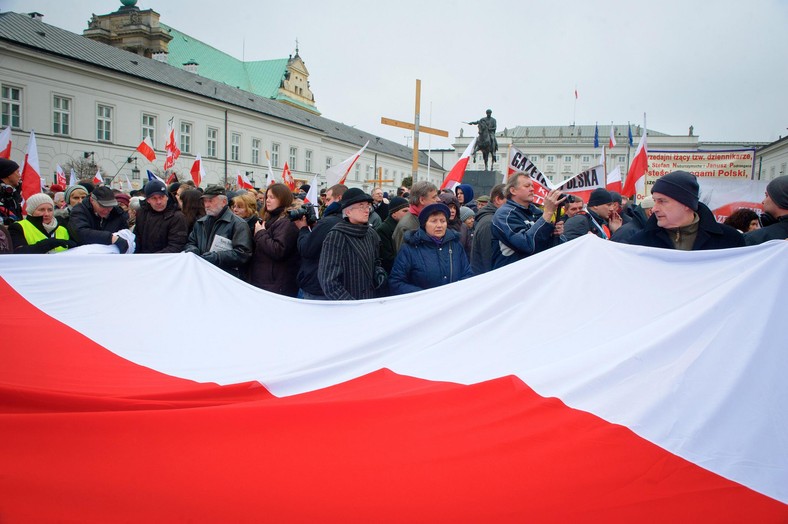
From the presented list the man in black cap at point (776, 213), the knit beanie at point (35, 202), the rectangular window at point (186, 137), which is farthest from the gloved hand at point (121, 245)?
the rectangular window at point (186, 137)

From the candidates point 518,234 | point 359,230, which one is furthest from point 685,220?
point 359,230

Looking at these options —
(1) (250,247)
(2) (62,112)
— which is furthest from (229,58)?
(1) (250,247)

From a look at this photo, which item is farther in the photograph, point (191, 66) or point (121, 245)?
point (191, 66)

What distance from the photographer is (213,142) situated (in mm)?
42250

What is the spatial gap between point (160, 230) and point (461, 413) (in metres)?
4.22

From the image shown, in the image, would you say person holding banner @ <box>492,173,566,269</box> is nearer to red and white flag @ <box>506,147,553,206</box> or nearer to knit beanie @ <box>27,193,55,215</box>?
red and white flag @ <box>506,147,553,206</box>

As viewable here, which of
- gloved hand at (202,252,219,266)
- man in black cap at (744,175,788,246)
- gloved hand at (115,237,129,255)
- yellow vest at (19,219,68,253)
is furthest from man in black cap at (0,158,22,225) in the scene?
man in black cap at (744,175,788,246)

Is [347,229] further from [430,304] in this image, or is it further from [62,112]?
[62,112]

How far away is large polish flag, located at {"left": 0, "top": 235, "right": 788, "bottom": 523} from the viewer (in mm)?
1660

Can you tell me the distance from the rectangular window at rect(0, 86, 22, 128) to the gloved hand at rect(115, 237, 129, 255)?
2902cm

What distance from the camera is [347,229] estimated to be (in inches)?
156

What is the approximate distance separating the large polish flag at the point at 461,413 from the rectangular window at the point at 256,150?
4520 cm

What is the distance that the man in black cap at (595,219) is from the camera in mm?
5055

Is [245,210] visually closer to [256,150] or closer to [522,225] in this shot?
[522,225]
